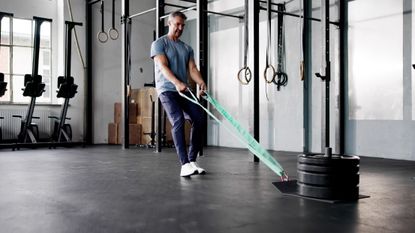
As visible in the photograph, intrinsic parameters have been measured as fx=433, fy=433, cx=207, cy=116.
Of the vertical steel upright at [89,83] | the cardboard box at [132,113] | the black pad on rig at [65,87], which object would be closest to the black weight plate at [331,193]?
the black pad on rig at [65,87]

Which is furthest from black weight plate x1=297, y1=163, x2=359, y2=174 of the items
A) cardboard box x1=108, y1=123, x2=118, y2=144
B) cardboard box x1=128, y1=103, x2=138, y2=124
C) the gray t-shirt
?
cardboard box x1=108, y1=123, x2=118, y2=144

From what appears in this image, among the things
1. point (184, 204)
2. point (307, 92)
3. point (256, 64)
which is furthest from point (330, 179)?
point (307, 92)

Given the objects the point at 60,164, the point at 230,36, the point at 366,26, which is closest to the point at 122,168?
the point at 60,164

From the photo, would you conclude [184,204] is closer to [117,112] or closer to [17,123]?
[17,123]

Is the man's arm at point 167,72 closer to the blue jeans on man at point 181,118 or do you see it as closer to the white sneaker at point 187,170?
the blue jeans on man at point 181,118

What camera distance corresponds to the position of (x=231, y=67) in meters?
8.66

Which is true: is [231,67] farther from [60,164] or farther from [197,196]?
[197,196]

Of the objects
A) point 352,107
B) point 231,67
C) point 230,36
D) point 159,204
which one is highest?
point 230,36

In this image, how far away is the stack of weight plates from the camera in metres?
2.68

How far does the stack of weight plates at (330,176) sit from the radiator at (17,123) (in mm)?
6971

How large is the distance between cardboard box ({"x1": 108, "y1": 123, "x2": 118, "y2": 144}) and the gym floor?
486 centimetres

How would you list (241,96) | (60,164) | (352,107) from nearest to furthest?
(60,164)
(352,107)
(241,96)

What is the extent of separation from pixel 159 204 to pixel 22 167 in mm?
2745

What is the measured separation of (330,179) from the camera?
8.87 feet
